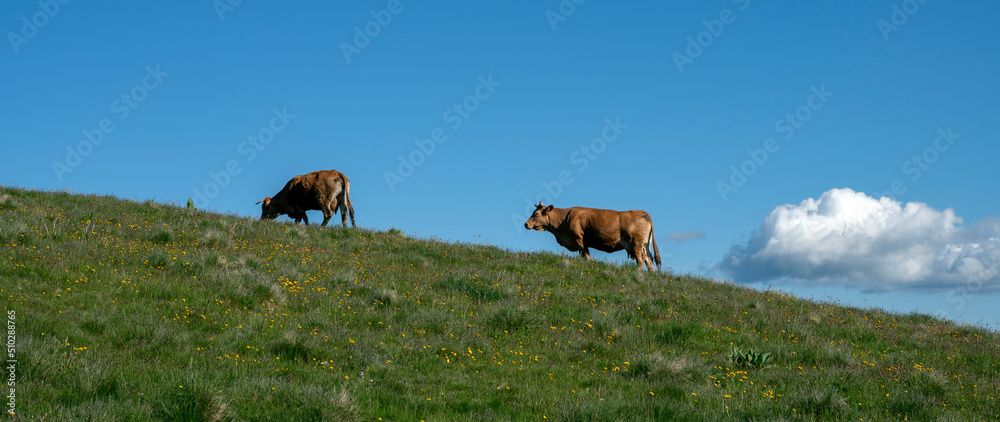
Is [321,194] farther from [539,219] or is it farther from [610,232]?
[610,232]

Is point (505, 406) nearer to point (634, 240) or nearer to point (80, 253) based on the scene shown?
point (80, 253)

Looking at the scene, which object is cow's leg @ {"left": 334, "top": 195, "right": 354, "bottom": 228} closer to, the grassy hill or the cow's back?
the cow's back

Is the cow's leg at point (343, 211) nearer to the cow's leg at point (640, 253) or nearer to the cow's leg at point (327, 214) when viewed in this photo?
the cow's leg at point (327, 214)

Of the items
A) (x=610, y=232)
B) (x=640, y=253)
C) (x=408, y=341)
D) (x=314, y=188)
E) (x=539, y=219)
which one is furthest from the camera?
(x=314, y=188)

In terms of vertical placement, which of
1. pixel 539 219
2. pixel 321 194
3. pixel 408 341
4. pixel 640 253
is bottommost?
pixel 408 341

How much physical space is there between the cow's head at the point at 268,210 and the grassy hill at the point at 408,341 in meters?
8.72

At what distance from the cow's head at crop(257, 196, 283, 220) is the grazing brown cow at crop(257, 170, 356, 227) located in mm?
719

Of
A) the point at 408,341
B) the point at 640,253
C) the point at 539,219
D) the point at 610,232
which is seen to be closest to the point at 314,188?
the point at 539,219

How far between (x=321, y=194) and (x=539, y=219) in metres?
7.49

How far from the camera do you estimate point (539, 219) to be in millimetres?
22203

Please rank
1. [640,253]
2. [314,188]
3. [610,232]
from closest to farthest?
[640,253] → [610,232] → [314,188]

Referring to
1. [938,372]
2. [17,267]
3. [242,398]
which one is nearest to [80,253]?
[17,267]

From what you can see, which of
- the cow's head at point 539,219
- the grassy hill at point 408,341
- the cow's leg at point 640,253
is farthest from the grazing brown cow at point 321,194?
the cow's leg at point 640,253

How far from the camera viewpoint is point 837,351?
1039 cm
